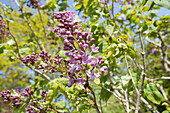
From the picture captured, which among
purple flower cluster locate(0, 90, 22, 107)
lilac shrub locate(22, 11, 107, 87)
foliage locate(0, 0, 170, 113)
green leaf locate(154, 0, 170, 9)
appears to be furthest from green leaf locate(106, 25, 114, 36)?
purple flower cluster locate(0, 90, 22, 107)

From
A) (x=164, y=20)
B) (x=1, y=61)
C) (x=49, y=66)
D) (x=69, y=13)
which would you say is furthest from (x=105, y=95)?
(x=1, y=61)

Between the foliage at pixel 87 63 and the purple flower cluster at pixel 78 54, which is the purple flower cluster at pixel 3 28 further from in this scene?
the purple flower cluster at pixel 78 54

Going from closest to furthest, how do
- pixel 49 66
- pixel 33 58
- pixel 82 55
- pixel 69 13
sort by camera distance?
pixel 82 55 < pixel 69 13 < pixel 49 66 < pixel 33 58

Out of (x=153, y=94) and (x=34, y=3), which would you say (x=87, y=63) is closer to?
(x=153, y=94)

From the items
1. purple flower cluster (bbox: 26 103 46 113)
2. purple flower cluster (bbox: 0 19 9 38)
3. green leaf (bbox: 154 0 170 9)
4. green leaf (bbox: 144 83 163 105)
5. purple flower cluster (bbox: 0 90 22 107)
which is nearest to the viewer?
green leaf (bbox: 154 0 170 9)

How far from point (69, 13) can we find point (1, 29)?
1.95 metres

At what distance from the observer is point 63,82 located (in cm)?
139

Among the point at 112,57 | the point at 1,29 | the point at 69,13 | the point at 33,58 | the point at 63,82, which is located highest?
the point at 1,29

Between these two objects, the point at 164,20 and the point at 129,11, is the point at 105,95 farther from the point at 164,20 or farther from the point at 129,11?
the point at 164,20

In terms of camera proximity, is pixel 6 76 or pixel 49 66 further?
pixel 6 76

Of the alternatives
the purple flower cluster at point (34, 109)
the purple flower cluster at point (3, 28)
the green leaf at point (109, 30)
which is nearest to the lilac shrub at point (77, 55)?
the green leaf at point (109, 30)

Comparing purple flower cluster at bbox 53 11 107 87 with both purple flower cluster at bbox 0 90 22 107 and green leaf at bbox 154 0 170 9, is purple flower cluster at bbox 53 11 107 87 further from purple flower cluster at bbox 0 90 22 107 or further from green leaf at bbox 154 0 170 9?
purple flower cluster at bbox 0 90 22 107

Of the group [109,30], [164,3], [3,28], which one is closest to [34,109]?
[109,30]

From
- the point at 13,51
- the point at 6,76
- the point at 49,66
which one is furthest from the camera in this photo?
the point at 6,76
